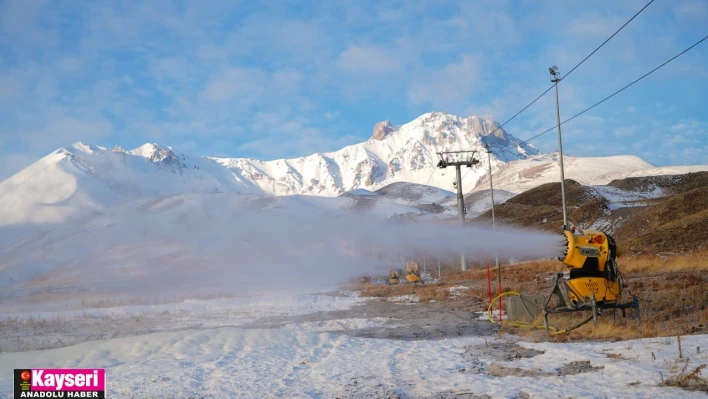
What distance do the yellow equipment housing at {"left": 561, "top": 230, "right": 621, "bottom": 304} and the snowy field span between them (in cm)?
239

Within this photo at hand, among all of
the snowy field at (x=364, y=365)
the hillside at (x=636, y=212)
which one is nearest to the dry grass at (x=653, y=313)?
the snowy field at (x=364, y=365)

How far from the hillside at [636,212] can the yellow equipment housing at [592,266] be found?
111ft

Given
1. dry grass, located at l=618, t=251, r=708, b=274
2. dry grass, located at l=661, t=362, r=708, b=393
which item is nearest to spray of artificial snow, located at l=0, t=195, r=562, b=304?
dry grass, located at l=618, t=251, r=708, b=274

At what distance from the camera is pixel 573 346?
1266 centimetres

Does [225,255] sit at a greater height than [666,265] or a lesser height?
greater

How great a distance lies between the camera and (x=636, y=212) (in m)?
80.0

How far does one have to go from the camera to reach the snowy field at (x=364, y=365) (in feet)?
30.1

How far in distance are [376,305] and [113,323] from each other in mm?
→ 14489

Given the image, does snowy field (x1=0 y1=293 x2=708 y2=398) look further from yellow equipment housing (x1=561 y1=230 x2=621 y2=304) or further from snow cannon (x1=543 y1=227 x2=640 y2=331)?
yellow equipment housing (x1=561 y1=230 x2=621 y2=304)

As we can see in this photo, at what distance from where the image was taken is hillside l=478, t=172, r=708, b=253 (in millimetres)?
48406

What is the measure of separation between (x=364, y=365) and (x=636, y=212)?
264 ft

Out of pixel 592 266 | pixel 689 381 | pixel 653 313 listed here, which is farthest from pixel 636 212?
pixel 689 381

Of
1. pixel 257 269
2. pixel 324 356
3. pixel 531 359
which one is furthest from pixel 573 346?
pixel 257 269

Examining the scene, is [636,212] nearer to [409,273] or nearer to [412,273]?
[412,273]
